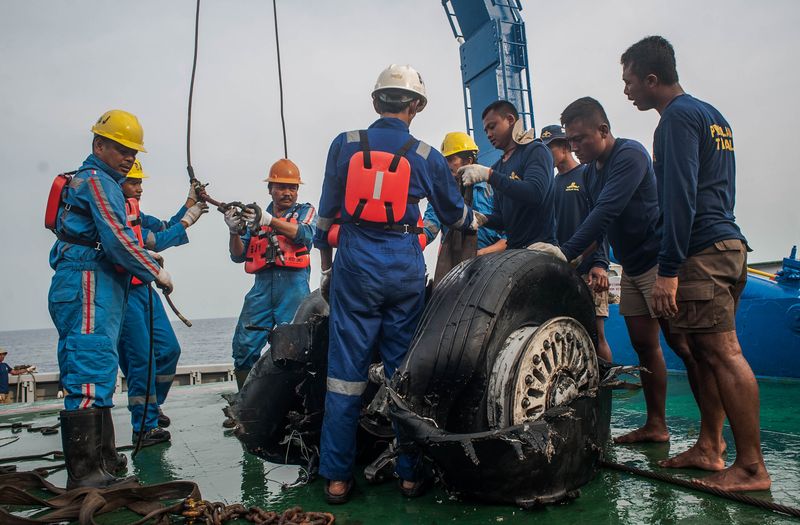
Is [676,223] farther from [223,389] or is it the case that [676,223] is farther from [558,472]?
[223,389]

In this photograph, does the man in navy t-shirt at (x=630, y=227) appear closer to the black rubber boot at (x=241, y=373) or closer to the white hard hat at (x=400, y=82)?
the white hard hat at (x=400, y=82)

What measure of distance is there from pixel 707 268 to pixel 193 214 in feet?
11.1

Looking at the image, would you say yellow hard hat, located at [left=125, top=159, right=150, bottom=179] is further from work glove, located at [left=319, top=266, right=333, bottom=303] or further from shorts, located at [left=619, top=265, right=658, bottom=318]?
shorts, located at [left=619, top=265, right=658, bottom=318]

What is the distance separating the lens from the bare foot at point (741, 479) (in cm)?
207

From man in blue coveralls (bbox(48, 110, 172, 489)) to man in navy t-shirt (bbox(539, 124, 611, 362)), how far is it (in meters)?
2.83

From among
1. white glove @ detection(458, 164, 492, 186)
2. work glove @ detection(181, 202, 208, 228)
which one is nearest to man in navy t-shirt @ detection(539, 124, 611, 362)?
white glove @ detection(458, 164, 492, 186)

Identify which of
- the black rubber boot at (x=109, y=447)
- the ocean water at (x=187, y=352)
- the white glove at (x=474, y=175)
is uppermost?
the white glove at (x=474, y=175)

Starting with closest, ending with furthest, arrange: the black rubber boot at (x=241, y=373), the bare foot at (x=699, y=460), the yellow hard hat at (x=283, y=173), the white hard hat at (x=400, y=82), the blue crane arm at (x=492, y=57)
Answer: the bare foot at (x=699, y=460), the white hard hat at (x=400, y=82), the black rubber boot at (x=241, y=373), the yellow hard hat at (x=283, y=173), the blue crane arm at (x=492, y=57)

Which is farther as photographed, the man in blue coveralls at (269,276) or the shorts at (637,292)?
the man in blue coveralls at (269,276)

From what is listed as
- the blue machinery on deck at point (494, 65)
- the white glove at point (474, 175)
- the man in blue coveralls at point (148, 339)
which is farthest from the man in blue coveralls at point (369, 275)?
the blue machinery on deck at point (494, 65)

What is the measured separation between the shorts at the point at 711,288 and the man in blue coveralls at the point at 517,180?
0.87 m

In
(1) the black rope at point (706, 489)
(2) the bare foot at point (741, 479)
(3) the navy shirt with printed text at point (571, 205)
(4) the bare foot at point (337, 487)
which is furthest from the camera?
(3) the navy shirt with printed text at point (571, 205)

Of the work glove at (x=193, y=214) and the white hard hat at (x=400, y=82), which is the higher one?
the white hard hat at (x=400, y=82)

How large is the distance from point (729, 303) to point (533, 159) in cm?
141
